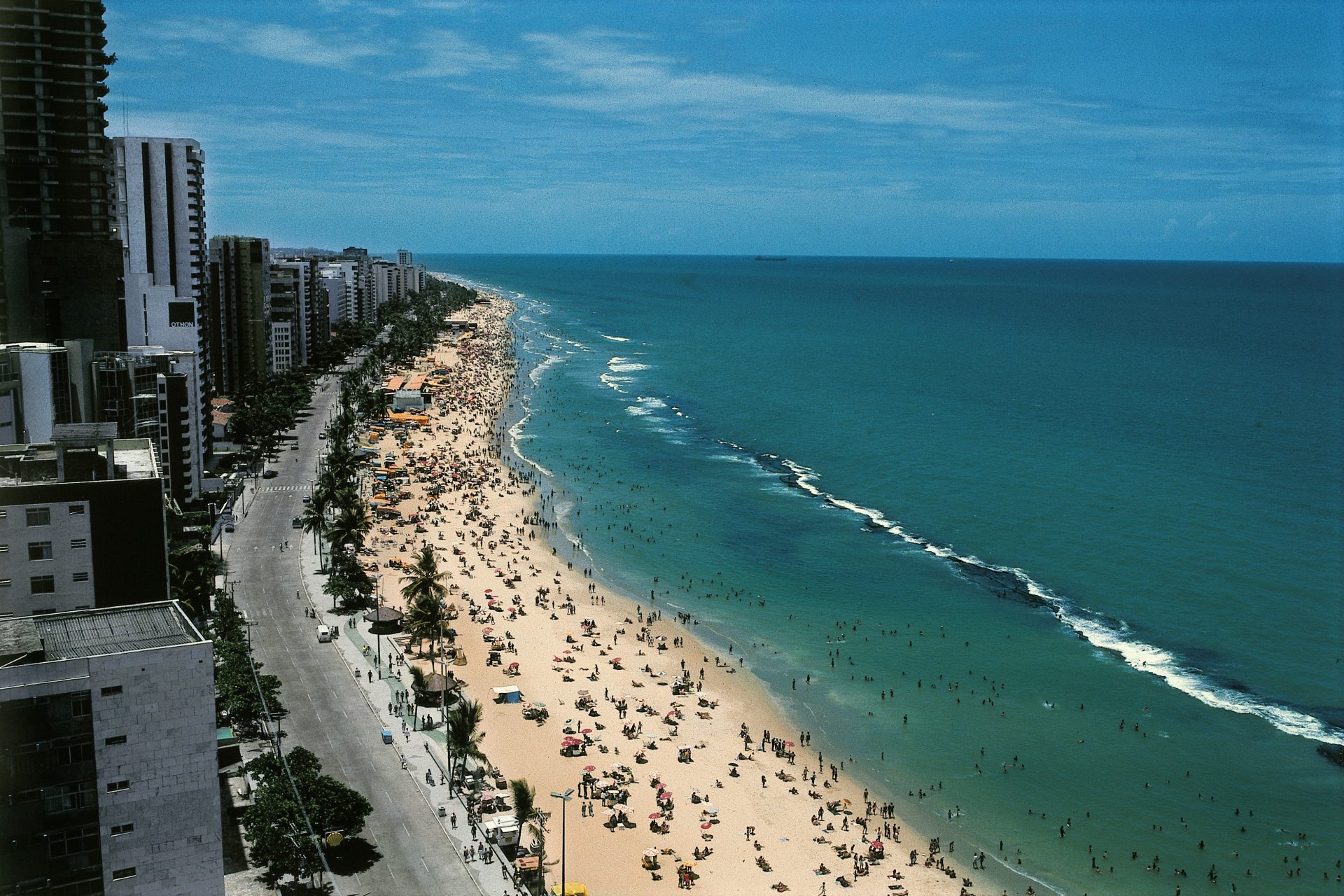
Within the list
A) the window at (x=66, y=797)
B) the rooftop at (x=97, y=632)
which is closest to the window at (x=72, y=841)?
the window at (x=66, y=797)

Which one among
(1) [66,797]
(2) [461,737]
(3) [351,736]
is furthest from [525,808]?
(1) [66,797]

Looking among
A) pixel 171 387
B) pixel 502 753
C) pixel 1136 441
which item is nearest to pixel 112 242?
pixel 171 387

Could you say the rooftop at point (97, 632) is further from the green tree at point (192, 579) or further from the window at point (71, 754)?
the green tree at point (192, 579)

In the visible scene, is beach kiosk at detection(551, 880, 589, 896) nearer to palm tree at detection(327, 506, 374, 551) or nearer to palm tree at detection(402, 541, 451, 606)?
palm tree at detection(402, 541, 451, 606)

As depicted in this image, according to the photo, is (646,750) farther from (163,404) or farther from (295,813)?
(163,404)

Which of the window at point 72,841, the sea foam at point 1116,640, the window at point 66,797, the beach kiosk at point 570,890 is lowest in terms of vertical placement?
the beach kiosk at point 570,890
